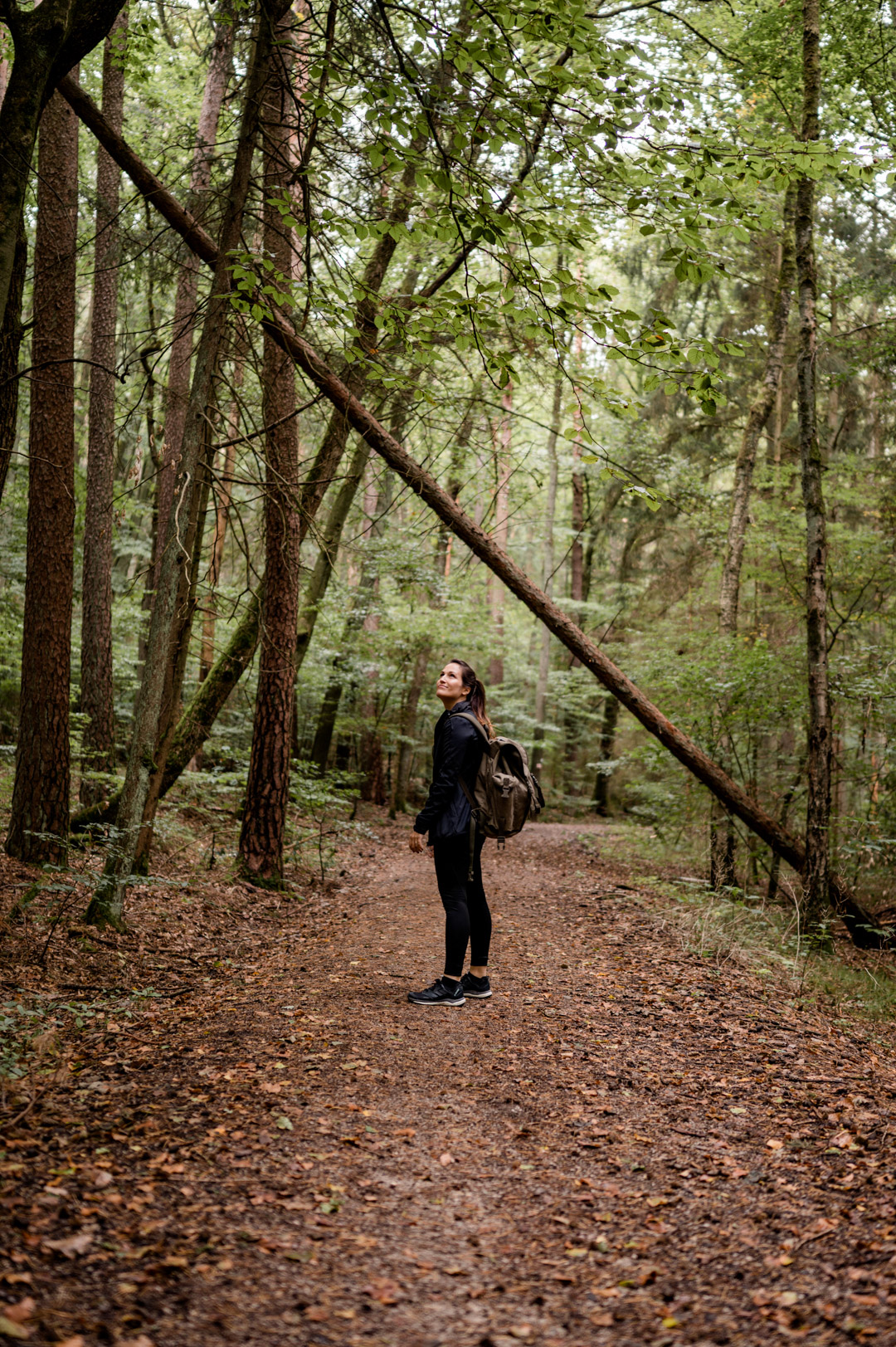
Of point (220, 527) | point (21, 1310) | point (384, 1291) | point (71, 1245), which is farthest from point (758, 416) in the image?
point (21, 1310)

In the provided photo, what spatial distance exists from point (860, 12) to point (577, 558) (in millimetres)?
15320

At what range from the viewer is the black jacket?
5.02 metres

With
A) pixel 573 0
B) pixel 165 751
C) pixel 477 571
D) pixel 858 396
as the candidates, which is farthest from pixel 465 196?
pixel 477 571

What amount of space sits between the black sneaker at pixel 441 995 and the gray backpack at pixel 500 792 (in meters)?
0.70

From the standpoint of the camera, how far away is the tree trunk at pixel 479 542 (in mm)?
6270

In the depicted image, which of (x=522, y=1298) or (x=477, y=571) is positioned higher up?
(x=477, y=571)

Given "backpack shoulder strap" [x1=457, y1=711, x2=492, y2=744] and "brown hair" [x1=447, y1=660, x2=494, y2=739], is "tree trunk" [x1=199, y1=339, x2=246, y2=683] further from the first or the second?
"backpack shoulder strap" [x1=457, y1=711, x2=492, y2=744]

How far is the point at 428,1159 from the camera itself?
334cm

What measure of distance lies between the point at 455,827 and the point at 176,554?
8.57 ft

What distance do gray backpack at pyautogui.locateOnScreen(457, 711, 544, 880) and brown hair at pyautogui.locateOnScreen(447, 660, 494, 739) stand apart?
75mm

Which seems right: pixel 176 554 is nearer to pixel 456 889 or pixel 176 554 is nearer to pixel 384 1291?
pixel 456 889

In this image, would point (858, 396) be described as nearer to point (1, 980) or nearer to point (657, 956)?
point (657, 956)

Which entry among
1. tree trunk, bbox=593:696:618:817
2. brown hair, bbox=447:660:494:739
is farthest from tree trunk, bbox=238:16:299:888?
tree trunk, bbox=593:696:618:817

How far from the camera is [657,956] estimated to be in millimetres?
7066
